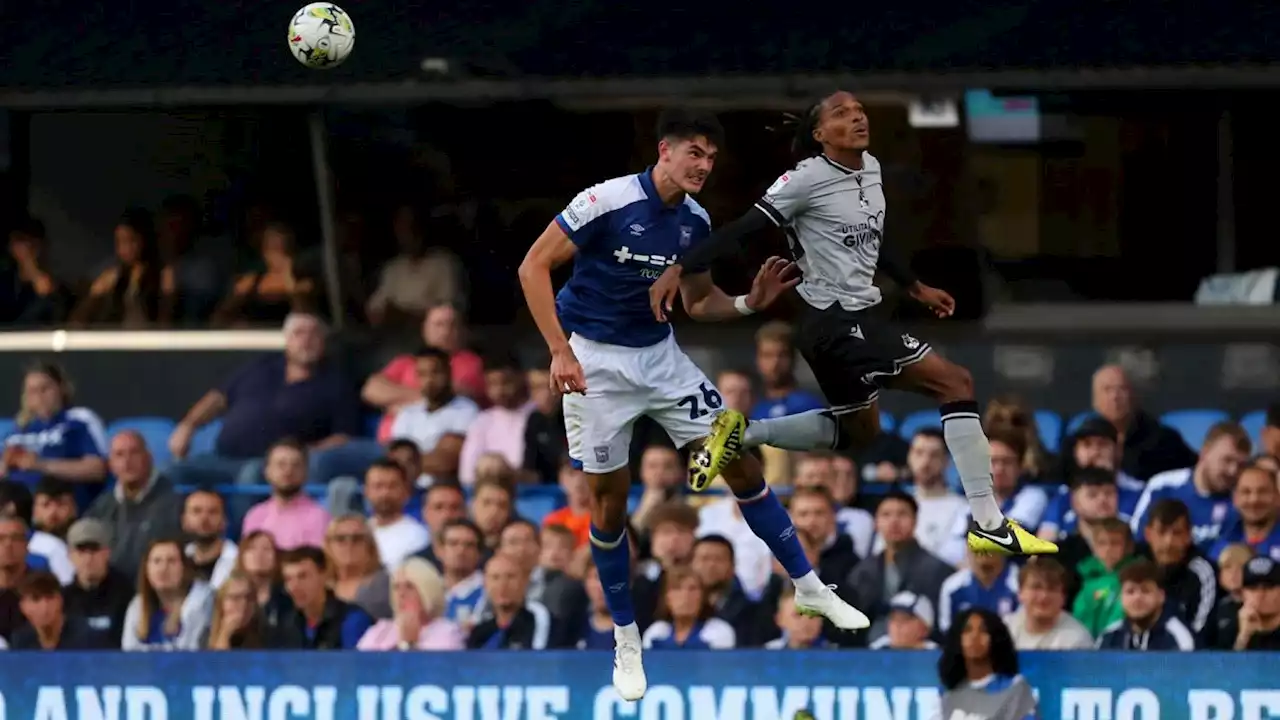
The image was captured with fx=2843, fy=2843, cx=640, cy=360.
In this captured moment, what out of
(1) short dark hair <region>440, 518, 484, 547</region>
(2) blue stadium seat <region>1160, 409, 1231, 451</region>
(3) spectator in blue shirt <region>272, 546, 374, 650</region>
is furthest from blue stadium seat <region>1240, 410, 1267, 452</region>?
(3) spectator in blue shirt <region>272, 546, 374, 650</region>

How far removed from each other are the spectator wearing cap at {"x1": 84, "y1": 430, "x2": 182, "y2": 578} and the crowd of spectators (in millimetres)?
14

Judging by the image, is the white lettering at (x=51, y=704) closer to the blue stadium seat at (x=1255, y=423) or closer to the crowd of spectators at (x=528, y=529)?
the crowd of spectators at (x=528, y=529)

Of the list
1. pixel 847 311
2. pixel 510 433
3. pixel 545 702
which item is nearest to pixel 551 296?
pixel 847 311

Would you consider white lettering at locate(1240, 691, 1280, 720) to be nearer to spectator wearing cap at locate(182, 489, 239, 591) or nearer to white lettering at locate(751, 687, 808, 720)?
white lettering at locate(751, 687, 808, 720)

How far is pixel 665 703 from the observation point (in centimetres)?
1270

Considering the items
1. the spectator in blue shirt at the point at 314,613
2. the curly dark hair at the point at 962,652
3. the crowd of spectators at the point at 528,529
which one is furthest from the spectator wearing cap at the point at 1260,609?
the spectator in blue shirt at the point at 314,613

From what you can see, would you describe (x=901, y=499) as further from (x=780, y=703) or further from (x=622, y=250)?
(x=622, y=250)

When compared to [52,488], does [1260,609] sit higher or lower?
lower

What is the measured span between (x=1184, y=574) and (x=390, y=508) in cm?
382

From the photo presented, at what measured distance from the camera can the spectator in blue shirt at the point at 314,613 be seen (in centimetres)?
1338

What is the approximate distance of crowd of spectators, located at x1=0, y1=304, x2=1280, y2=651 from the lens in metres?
12.7

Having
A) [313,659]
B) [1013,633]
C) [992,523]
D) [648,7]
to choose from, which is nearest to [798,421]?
[992,523]

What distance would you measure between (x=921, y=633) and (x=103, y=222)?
19.7 feet

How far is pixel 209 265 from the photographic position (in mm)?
16047
